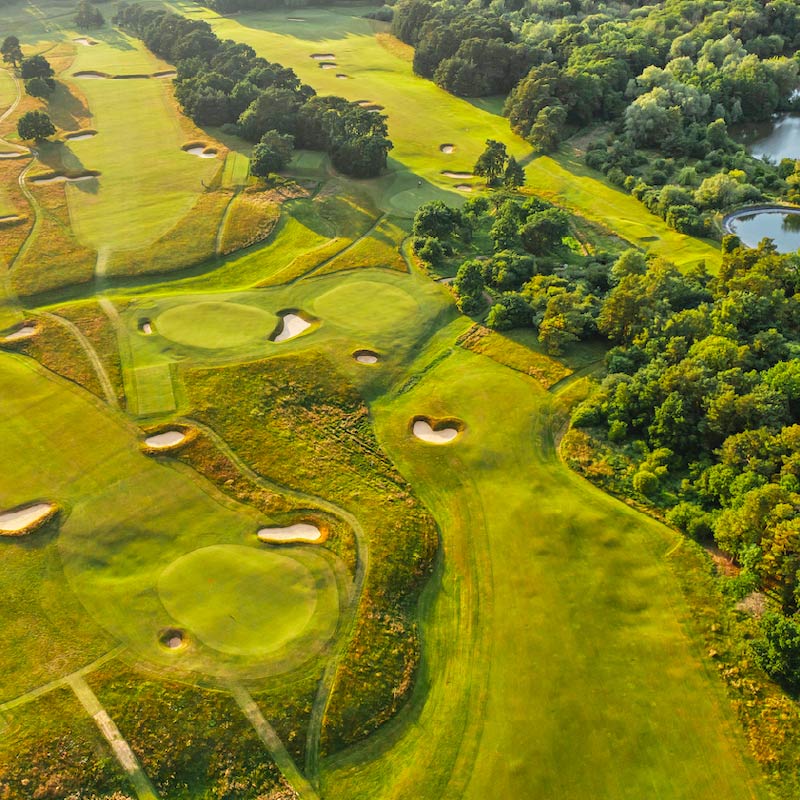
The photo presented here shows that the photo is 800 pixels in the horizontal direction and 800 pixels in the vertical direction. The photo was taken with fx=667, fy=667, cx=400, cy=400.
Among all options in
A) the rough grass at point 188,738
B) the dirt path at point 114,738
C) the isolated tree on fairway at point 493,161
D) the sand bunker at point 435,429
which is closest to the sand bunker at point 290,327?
the sand bunker at point 435,429

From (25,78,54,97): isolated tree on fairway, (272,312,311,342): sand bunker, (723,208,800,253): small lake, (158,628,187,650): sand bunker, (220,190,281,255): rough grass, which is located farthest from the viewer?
(25,78,54,97): isolated tree on fairway

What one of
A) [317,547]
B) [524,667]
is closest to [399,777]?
[524,667]

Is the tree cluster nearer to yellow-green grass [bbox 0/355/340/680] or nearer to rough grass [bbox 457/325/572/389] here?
rough grass [bbox 457/325/572/389]

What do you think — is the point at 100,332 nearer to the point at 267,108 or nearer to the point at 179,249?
the point at 179,249

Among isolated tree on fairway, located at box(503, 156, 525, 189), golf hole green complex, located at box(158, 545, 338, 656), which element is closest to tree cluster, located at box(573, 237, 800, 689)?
golf hole green complex, located at box(158, 545, 338, 656)

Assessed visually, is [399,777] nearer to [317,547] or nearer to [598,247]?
[317,547]

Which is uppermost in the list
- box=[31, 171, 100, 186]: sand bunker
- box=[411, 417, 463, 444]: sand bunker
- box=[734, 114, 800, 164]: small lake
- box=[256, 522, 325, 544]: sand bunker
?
box=[734, 114, 800, 164]: small lake

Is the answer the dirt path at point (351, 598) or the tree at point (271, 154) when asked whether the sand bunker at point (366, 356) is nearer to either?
the dirt path at point (351, 598)
